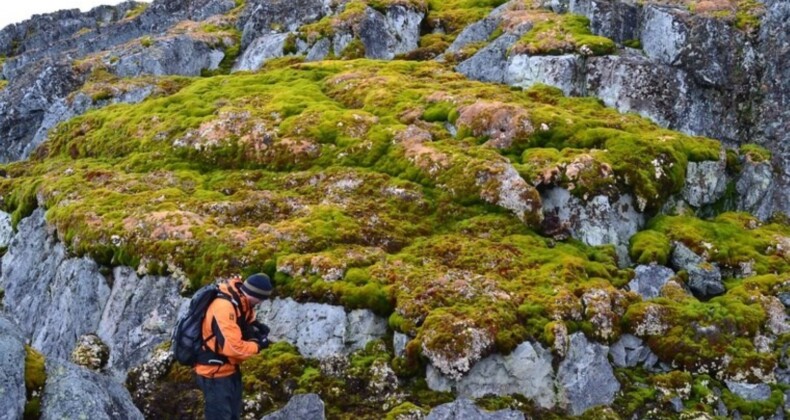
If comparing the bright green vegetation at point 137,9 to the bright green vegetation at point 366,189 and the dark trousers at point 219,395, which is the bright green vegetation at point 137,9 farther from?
the dark trousers at point 219,395

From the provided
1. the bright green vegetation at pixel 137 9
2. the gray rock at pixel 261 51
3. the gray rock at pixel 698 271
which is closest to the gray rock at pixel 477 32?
the gray rock at pixel 261 51

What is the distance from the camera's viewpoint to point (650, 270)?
20.8 m

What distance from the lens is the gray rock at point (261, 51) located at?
42219 millimetres

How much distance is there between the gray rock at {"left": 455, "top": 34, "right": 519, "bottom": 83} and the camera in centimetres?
3322

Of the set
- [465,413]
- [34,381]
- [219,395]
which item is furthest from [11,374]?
[465,413]

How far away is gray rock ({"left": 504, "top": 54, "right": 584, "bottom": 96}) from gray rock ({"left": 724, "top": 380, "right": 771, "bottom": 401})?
54.3ft

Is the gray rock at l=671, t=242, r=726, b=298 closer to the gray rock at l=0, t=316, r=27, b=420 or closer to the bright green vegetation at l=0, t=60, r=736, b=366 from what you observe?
the bright green vegetation at l=0, t=60, r=736, b=366

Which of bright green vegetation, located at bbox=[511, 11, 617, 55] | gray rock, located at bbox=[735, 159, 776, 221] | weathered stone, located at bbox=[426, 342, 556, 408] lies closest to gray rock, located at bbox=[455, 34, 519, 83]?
bright green vegetation, located at bbox=[511, 11, 617, 55]

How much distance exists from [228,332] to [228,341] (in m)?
0.17

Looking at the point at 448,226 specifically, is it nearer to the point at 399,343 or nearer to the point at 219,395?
the point at 399,343

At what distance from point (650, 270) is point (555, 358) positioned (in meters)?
5.66

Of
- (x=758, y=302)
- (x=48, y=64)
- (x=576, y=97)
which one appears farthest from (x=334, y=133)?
(x=48, y=64)

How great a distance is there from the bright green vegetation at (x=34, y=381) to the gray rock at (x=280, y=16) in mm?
35662

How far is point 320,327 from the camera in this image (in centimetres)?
1819
